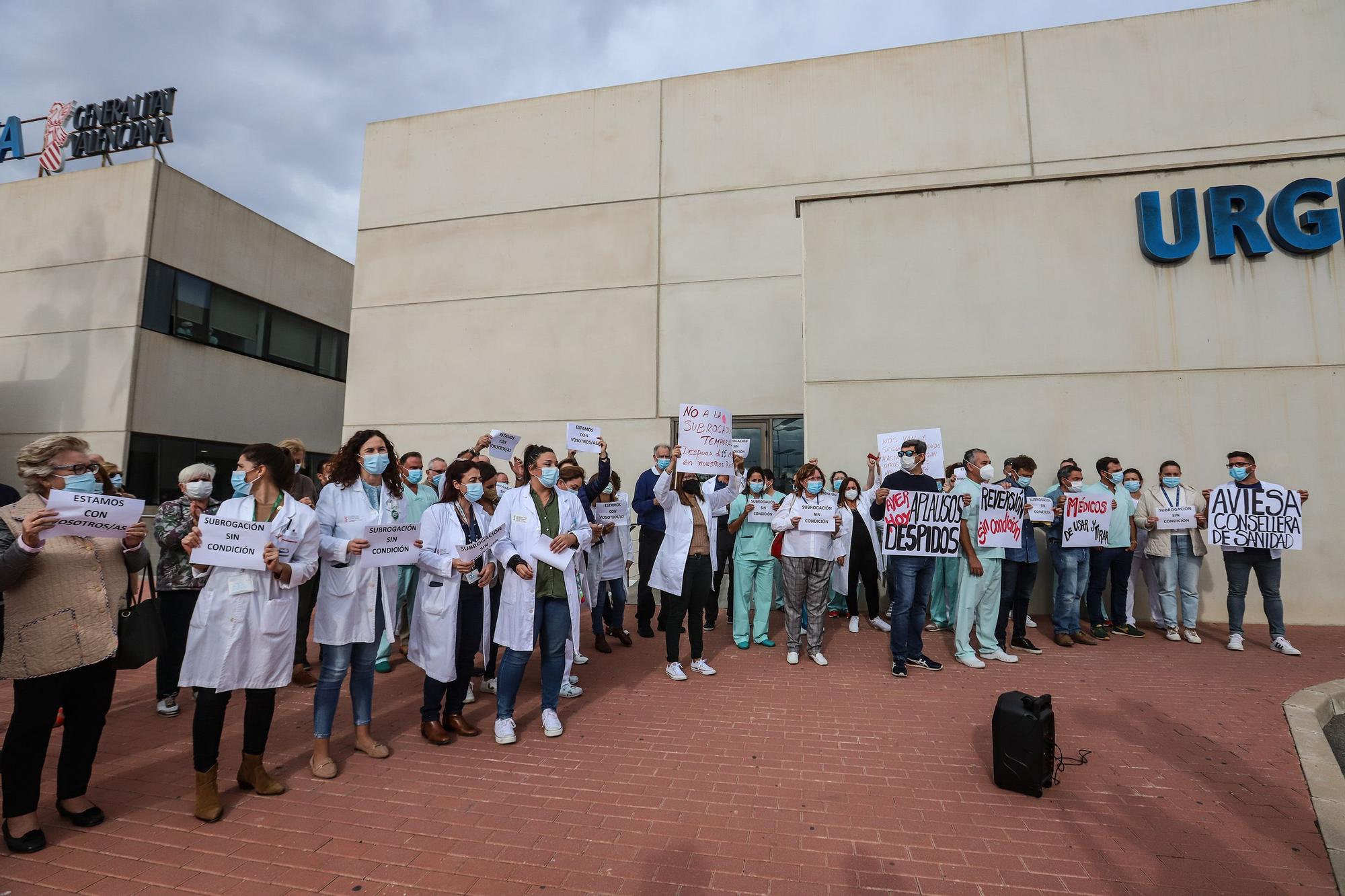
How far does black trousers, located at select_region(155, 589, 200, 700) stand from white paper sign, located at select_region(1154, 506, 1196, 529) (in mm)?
10122

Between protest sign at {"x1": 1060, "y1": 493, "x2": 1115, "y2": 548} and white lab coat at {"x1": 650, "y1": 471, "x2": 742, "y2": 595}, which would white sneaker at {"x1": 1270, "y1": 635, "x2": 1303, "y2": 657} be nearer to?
protest sign at {"x1": 1060, "y1": 493, "x2": 1115, "y2": 548}

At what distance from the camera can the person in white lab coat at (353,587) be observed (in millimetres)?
4230

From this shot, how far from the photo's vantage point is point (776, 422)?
12273 mm

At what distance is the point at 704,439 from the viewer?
686cm

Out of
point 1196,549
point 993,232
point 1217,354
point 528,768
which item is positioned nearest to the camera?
point 528,768

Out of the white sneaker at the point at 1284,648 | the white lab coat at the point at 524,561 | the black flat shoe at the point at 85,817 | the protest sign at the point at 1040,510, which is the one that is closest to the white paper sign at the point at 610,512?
the white lab coat at the point at 524,561

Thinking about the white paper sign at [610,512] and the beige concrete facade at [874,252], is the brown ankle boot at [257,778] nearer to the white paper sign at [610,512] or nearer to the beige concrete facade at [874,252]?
the white paper sign at [610,512]

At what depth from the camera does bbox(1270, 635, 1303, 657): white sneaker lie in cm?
735

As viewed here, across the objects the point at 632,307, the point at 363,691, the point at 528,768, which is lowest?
the point at 528,768

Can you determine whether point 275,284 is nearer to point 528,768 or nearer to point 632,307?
point 632,307

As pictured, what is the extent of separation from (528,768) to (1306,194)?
1259cm

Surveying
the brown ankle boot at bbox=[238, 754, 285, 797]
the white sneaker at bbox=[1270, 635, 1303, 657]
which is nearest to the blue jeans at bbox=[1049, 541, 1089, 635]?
the white sneaker at bbox=[1270, 635, 1303, 657]

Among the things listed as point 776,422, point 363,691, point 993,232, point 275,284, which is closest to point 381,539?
point 363,691

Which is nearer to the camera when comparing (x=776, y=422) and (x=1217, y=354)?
(x=1217, y=354)
